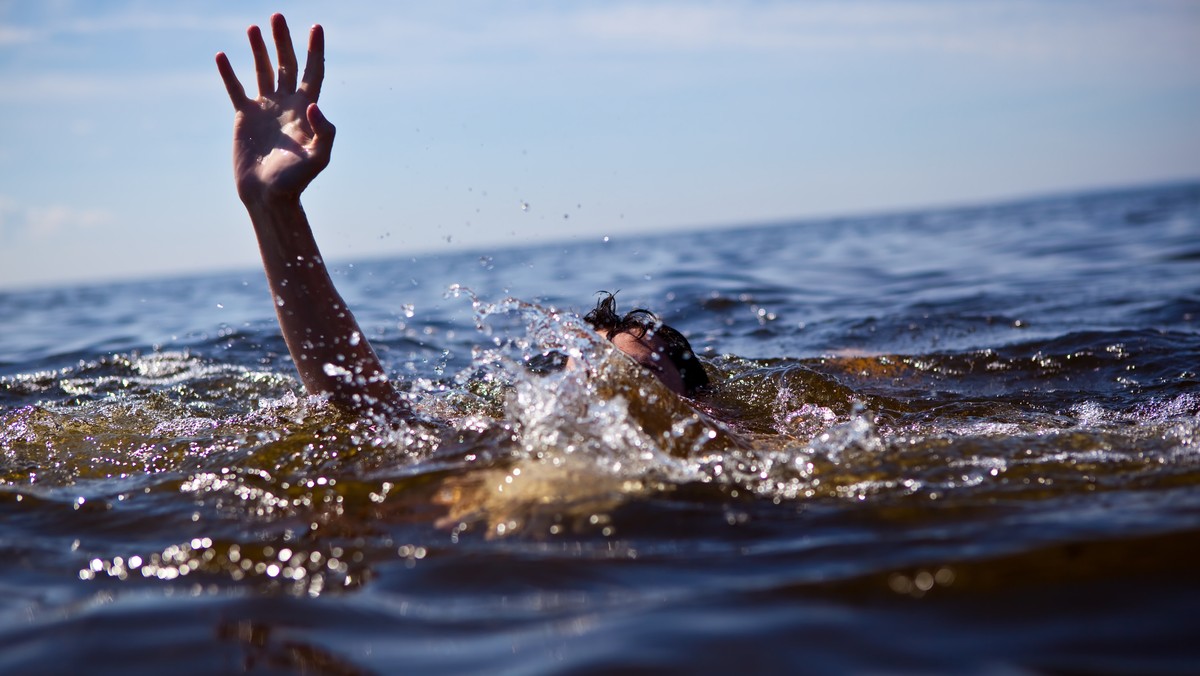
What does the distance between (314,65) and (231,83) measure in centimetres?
31

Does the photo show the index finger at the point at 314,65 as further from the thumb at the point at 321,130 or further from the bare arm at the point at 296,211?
the thumb at the point at 321,130

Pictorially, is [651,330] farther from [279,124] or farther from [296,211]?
[279,124]

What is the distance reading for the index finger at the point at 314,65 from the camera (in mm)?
3678

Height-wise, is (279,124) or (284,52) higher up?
(284,52)

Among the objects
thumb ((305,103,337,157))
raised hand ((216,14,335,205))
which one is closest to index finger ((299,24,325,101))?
raised hand ((216,14,335,205))

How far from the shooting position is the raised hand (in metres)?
3.39

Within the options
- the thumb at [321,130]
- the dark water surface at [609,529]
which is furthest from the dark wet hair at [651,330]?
the thumb at [321,130]

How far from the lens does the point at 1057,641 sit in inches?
75.8

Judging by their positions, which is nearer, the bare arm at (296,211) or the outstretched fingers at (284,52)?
the bare arm at (296,211)

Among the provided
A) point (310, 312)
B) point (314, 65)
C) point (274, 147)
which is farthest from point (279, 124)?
point (310, 312)

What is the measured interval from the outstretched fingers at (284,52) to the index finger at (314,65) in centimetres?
5

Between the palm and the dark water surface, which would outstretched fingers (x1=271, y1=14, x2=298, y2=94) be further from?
the dark water surface

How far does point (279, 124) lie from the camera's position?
3580mm

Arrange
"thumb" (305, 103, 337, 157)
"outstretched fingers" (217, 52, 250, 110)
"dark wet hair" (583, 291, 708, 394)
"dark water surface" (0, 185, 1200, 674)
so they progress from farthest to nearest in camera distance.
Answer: "dark wet hair" (583, 291, 708, 394), "outstretched fingers" (217, 52, 250, 110), "thumb" (305, 103, 337, 157), "dark water surface" (0, 185, 1200, 674)
